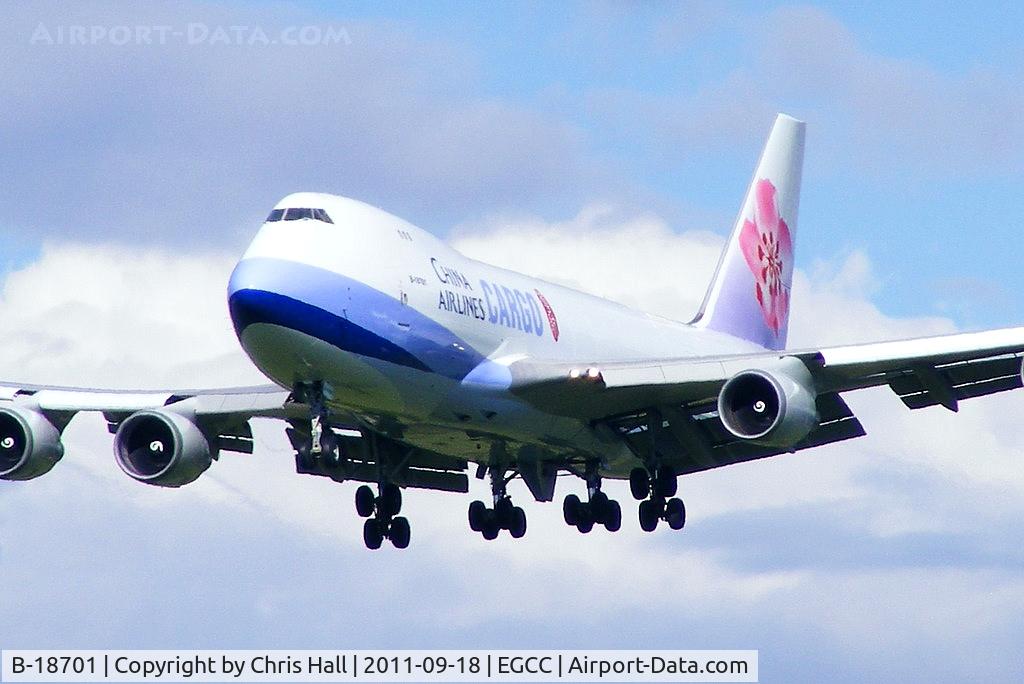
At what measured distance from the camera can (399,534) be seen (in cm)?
4428

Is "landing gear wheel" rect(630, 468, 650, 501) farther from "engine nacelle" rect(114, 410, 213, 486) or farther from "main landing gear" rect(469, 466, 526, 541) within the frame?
"engine nacelle" rect(114, 410, 213, 486)

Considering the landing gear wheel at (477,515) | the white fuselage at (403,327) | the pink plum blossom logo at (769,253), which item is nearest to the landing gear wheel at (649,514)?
the white fuselage at (403,327)

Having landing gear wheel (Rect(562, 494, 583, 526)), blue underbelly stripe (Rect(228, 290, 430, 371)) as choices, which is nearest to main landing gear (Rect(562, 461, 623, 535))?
landing gear wheel (Rect(562, 494, 583, 526))

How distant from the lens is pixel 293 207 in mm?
35875

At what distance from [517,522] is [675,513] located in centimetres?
368

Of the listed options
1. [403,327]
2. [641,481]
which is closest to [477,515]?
[641,481]

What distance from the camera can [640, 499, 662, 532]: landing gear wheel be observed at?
4303cm

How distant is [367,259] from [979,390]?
12.7 metres

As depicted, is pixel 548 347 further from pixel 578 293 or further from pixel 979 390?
pixel 979 390

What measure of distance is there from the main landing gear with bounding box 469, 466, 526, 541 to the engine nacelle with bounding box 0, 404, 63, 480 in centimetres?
929

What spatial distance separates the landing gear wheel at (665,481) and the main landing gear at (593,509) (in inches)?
56.5

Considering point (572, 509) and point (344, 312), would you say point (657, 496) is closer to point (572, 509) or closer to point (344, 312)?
point (572, 509)

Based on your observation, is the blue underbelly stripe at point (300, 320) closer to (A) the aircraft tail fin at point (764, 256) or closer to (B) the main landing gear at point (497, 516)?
(B) the main landing gear at point (497, 516)

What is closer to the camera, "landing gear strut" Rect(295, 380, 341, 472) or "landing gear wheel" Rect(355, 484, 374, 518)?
"landing gear strut" Rect(295, 380, 341, 472)
